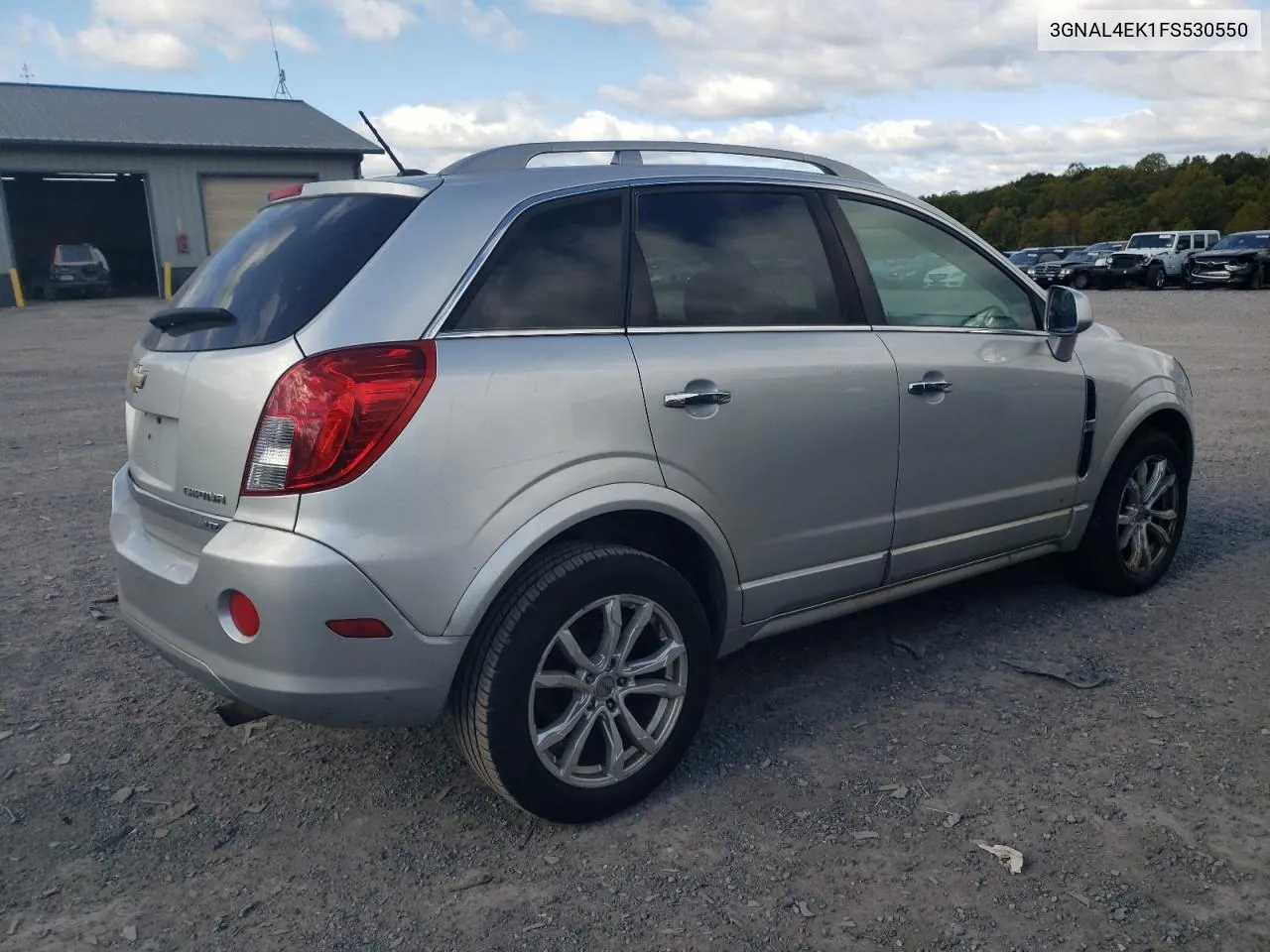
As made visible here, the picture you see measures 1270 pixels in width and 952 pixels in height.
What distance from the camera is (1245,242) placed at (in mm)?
29984

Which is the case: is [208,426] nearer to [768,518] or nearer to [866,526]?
[768,518]

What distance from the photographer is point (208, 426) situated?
112 inches

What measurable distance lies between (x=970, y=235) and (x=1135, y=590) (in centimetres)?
180

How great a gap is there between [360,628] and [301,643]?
0.15 m

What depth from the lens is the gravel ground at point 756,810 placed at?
103 inches

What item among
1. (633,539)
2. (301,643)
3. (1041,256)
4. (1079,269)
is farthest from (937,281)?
(1041,256)

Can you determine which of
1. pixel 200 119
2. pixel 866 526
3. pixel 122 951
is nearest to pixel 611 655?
pixel 866 526

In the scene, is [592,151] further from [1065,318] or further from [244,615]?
[1065,318]

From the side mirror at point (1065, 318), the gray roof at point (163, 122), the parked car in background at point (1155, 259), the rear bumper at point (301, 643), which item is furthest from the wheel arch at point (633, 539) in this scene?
the parked car in background at point (1155, 259)

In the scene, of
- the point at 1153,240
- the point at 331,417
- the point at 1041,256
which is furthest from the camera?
the point at 1041,256

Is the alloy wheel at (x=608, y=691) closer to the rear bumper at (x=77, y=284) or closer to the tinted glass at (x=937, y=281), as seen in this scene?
the tinted glass at (x=937, y=281)

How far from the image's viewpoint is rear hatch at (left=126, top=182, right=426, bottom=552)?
2.76 m

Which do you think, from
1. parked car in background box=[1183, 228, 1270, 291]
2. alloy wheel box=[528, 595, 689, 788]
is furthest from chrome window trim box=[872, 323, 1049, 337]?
parked car in background box=[1183, 228, 1270, 291]

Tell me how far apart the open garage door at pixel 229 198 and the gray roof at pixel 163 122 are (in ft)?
2.99
